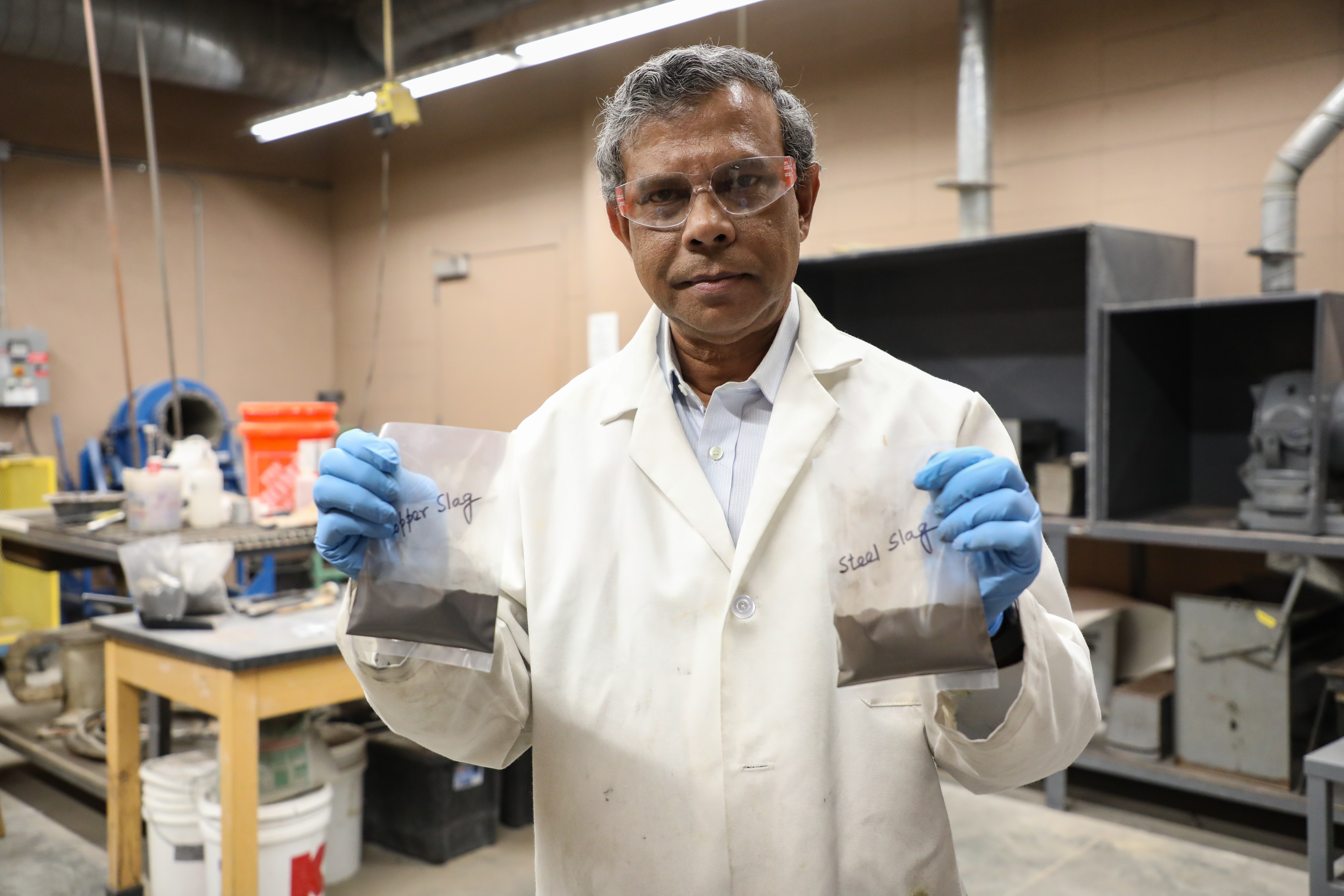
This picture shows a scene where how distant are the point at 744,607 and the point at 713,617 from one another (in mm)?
39

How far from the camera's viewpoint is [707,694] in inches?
41.0

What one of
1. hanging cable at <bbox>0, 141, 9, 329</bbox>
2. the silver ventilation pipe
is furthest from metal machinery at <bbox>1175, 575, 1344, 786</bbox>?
hanging cable at <bbox>0, 141, 9, 329</bbox>

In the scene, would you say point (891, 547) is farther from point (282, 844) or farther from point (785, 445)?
point (282, 844)

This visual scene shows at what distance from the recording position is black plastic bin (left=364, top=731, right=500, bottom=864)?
2.73 meters

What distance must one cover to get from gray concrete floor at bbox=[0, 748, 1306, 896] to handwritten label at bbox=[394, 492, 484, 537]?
1.92 meters

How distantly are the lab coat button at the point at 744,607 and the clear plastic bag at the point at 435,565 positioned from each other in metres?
0.25

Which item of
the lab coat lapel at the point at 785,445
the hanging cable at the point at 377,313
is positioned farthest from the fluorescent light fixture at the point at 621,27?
the hanging cable at the point at 377,313

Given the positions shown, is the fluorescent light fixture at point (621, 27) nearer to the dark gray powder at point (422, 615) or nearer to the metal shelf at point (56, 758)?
the dark gray powder at point (422, 615)

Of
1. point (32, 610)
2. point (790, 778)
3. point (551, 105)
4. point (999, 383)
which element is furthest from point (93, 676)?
point (551, 105)

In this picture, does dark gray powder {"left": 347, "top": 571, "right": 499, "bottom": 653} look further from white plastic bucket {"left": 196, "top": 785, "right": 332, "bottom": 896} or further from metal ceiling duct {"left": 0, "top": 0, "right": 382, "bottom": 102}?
metal ceiling duct {"left": 0, "top": 0, "right": 382, "bottom": 102}

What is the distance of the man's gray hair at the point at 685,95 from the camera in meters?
1.07

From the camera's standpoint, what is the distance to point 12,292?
556 centimetres

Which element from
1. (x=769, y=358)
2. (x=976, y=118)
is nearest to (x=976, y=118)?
(x=976, y=118)

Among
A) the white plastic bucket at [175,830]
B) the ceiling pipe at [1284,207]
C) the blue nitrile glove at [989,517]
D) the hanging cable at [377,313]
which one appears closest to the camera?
the blue nitrile glove at [989,517]
